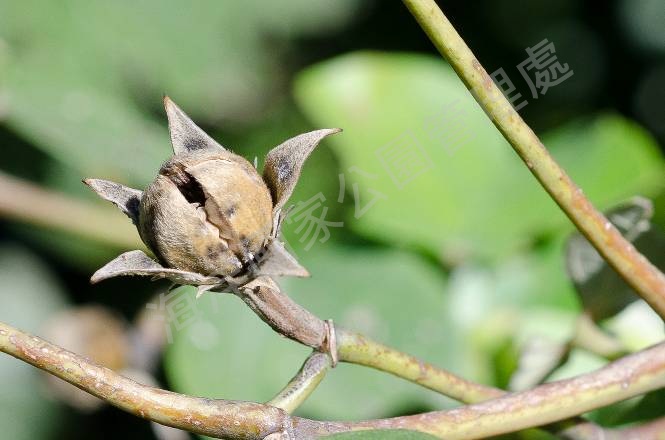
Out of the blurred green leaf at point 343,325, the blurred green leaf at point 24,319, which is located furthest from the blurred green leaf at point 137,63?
the blurred green leaf at point 343,325

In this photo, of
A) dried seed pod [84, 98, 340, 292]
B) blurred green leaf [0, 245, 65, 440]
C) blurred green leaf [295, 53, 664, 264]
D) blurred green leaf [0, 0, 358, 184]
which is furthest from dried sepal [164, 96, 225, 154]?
blurred green leaf [0, 245, 65, 440]

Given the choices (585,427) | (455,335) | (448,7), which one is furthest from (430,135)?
(585,427)

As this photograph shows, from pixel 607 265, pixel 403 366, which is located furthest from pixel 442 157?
pixel 403 366

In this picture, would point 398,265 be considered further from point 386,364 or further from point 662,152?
point 386,364

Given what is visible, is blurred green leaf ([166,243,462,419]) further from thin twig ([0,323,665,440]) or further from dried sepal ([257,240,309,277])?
dried sepal ([257,240,309,277])

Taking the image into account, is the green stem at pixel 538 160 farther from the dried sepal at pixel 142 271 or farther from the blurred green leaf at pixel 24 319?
the blurred green leaf at pixel 24 319

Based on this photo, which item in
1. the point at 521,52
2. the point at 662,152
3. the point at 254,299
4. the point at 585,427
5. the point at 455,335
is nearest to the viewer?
the point at 254,299
